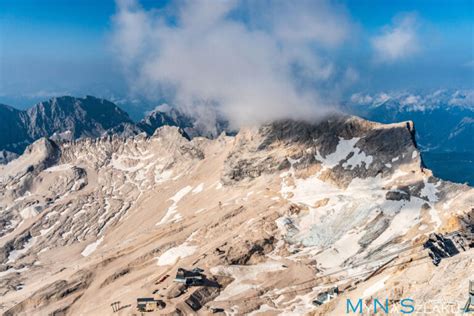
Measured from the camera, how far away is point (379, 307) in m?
67.9

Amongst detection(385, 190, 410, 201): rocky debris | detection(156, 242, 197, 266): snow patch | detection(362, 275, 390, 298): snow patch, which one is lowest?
detection(362, 275, 390, 298): snow patch

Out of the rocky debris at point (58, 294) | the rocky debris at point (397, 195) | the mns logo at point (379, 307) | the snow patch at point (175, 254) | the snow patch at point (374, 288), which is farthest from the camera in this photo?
the rocky debris at point (397, 195)

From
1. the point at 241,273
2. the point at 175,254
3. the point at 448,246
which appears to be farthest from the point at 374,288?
the point at 175,254

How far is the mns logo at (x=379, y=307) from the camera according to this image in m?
62.0

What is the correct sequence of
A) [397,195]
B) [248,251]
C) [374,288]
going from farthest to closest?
1. [397,195]
2. [248,251]
3. [374,288]

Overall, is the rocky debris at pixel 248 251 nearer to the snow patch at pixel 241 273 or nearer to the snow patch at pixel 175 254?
the snow patch at pixel 241 273

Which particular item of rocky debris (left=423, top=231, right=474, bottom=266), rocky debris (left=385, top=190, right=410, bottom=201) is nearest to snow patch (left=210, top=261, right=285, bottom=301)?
rocky debris (left=385, top=190, right=410, bottom=201)

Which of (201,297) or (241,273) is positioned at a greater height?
(241,273)

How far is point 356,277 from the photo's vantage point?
132875mm

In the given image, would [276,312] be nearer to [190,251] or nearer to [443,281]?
[190,251]

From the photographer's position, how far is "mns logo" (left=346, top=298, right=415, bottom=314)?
62.0 meters

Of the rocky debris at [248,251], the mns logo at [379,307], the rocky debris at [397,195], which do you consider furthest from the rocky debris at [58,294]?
the rocky debris at [397,195]

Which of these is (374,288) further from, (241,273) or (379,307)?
(241,273)

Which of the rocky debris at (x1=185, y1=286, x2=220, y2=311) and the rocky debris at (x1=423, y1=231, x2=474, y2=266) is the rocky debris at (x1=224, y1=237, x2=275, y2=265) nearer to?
the rocky debris at (x1=185, y1=286, x2=220, y2=311)
